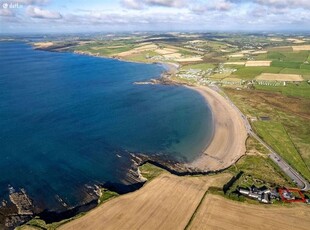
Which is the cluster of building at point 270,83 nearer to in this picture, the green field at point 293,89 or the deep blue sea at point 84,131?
the green field at point 293,89

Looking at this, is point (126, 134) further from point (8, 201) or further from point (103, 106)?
point (8, 201)

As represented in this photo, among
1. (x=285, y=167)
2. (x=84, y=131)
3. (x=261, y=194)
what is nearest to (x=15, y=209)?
(x=84, y=131)

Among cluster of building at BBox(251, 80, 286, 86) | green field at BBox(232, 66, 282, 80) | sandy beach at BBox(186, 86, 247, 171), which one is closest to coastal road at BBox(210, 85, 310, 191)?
sandy beach at BBox(186, 86, 247, 171)

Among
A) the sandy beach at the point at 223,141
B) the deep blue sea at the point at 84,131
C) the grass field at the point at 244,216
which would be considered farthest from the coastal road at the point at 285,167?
the deep blue sea at the point at 84,131

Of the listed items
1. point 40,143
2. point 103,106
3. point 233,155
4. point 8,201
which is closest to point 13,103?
point 103,106

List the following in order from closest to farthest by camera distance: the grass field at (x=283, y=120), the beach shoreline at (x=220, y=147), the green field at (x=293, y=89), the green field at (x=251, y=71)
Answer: the beach shoreline at (x=220, y=147) → the grass field at (x=283, y=120) → the green field at (x=293, y=89) → the green field at (x=251, y=71)

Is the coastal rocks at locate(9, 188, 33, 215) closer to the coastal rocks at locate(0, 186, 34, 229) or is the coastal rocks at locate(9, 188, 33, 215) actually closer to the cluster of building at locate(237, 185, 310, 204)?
the coastal rocks at locate(0, 186, 34, 229)
